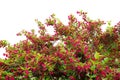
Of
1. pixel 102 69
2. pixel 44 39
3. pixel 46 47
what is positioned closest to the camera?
pixel 102 69

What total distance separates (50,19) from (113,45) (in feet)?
4.52

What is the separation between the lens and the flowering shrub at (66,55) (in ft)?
18.5

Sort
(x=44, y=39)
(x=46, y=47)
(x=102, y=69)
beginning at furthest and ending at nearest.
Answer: (x=44, y=39), (x=46, y=47), (x=102, y=69)

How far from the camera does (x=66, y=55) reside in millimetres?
5703

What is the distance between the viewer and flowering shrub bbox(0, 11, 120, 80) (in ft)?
18.5

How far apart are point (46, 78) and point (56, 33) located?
1.73 metres

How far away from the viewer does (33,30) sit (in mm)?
7547

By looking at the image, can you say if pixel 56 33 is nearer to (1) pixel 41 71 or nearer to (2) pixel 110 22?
(2) pixel 110 22

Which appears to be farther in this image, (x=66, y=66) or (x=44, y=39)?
(x=44, y=39)

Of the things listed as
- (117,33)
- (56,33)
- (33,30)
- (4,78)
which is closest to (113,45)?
(117,33)

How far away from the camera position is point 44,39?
7238 millimetres

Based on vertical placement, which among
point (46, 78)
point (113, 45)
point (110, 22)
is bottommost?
point (46, 78)

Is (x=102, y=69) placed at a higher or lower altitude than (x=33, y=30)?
lower

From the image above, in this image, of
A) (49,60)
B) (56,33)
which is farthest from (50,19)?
(49,60)
